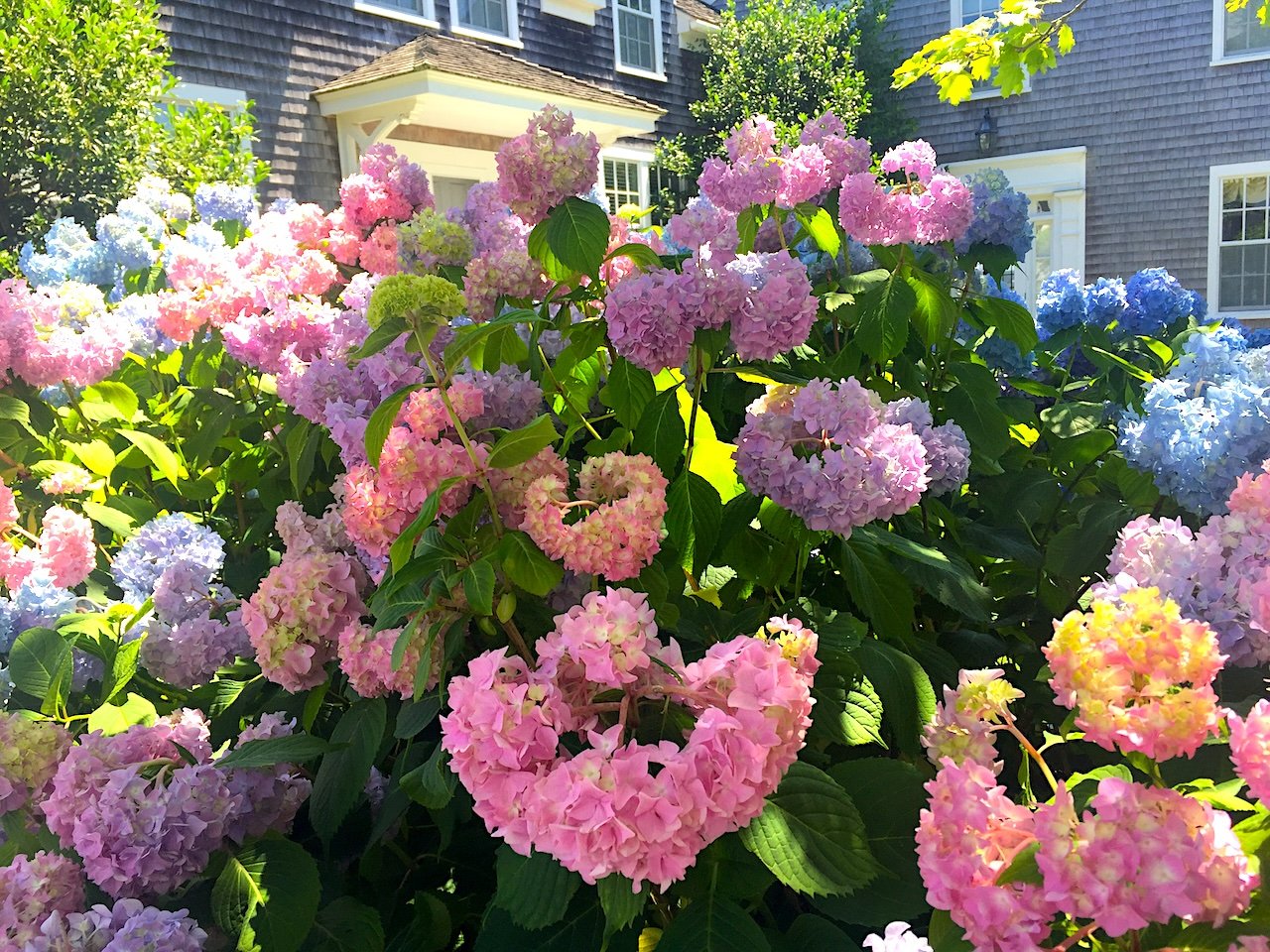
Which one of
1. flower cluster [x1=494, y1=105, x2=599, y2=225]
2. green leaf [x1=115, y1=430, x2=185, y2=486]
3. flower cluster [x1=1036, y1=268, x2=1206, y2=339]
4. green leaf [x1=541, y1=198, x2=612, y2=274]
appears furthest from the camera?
flower cluster [x1=1036, y1=268, x2=1206, y2=339]

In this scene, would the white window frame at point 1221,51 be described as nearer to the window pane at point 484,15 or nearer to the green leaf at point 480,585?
the window pane at point 484,15

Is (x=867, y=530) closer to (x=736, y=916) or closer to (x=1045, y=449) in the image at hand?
(x=736, y=916)

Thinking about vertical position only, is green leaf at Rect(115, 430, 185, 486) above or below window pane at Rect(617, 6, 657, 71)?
below

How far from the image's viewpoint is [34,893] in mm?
924

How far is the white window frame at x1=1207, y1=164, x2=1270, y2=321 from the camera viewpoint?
1157 centimetres

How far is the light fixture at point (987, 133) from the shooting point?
12648 millimetres

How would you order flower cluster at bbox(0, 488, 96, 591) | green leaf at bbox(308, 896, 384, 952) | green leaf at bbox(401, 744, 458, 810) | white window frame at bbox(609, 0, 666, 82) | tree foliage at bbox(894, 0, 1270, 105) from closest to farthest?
green leaf at bbox(401, 744, 458, 810) → green leaf at bbox(308, 896, 384, 952) → flower cluster at bbox(0, 488, 96, 591) → tree foliage at bbox(894, 0, 1270, 105) → white window frame at bbox(609, 0, 666, 82)

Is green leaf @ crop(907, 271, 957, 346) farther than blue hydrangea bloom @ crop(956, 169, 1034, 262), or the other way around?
blue hydrangea bloom @ crop(956, 169, 1034, 262)

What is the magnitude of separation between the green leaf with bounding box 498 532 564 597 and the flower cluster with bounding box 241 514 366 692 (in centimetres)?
26

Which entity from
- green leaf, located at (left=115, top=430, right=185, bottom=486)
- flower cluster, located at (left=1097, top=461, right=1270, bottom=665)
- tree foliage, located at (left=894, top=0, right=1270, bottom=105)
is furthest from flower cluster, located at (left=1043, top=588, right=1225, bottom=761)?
tree foliage, located at (left=894, top=0, right=1270, bottom=105)

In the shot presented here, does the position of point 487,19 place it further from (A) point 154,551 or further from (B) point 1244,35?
(A) point 154,551

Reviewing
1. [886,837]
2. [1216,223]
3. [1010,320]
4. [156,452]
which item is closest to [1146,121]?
[1216,223]

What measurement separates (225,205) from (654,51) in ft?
35.0

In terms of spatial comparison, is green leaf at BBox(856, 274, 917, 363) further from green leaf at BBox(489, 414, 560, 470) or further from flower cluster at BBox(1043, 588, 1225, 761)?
flower cluster at BBox(1043, 588, 1225, 761)
